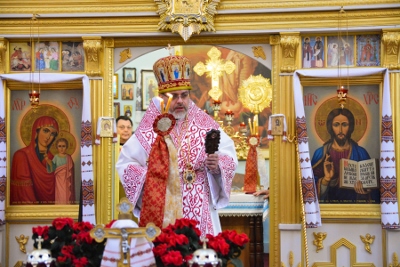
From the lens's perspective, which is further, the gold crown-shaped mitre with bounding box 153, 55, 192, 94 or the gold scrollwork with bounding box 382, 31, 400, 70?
the gold scrollwork with bounding box 382, 31, 400, 70

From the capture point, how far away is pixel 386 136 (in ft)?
30.9

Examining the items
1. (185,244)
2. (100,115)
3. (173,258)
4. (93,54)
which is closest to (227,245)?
(185,244)

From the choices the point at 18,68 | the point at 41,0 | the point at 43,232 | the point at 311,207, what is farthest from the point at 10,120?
the point at 43,232

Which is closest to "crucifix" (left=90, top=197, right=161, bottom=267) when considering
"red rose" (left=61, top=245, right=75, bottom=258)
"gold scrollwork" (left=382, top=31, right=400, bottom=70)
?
"red rose" (left=61, top=245, right=75, bottom=258)

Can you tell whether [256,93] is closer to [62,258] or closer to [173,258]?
[62,258]

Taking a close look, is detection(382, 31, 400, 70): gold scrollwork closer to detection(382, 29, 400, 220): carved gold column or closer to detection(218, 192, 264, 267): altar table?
detection(382, 29, 400, 220): carved gold column

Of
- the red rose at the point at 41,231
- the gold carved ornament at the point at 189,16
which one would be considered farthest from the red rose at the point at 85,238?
the gold carved ornament at the point at 189,16

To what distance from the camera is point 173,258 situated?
4.79m

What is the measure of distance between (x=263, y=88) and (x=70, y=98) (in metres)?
4.74

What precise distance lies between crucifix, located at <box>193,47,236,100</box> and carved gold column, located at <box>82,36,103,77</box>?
442 centimetres

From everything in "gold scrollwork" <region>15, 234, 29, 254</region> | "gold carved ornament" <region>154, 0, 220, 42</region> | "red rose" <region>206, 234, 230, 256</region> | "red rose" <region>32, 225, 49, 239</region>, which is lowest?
"gold scrollwork" <region>15, 234, 29, 254</region>

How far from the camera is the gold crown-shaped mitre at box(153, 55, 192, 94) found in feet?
22.2

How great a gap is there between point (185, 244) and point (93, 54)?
5176 millimetres

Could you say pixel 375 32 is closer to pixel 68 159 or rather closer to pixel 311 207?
pixel 311 207
